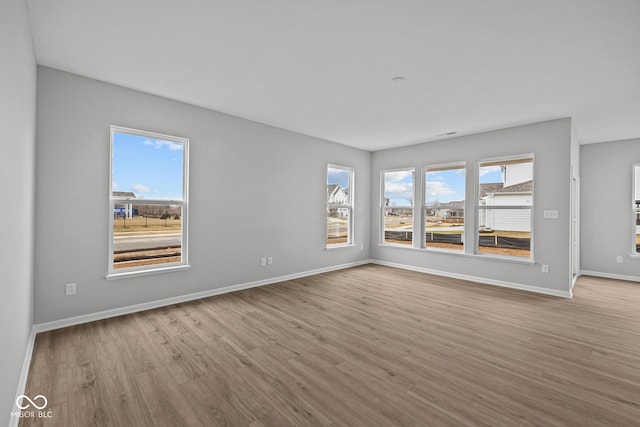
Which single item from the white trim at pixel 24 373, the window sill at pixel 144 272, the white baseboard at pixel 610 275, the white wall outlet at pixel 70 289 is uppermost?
the window sill at pixel 144 272

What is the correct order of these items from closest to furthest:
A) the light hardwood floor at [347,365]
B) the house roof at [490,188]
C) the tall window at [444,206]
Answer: the light hardwood floor at [347,365] < the house roof at [490,188] < the tall window at [444,206]

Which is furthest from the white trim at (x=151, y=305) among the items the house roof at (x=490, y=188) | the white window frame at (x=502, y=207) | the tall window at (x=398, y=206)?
the house roof at (x=490, y=188)

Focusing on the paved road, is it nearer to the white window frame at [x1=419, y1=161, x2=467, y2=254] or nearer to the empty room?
the empty room

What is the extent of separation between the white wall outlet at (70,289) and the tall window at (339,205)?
13.2ft

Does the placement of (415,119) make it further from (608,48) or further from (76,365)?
(76,365)

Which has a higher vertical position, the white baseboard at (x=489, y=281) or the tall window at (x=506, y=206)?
the tall window at (x=506, y=206)

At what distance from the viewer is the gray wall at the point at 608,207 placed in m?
5.29

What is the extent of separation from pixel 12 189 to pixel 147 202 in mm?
1906

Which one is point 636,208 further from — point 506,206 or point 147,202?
point 147,202

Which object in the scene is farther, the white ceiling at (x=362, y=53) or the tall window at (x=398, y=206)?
the tall window at (x=398, y=206)

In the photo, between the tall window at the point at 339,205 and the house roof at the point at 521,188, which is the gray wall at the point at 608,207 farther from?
the tall window at the point at 339,205

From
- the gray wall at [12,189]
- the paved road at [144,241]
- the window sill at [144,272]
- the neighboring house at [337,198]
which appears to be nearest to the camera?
the gray wall at [12,189]

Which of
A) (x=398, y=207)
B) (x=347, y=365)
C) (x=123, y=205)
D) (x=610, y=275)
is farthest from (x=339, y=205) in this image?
(x=610, y=275)

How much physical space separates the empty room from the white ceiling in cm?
2
